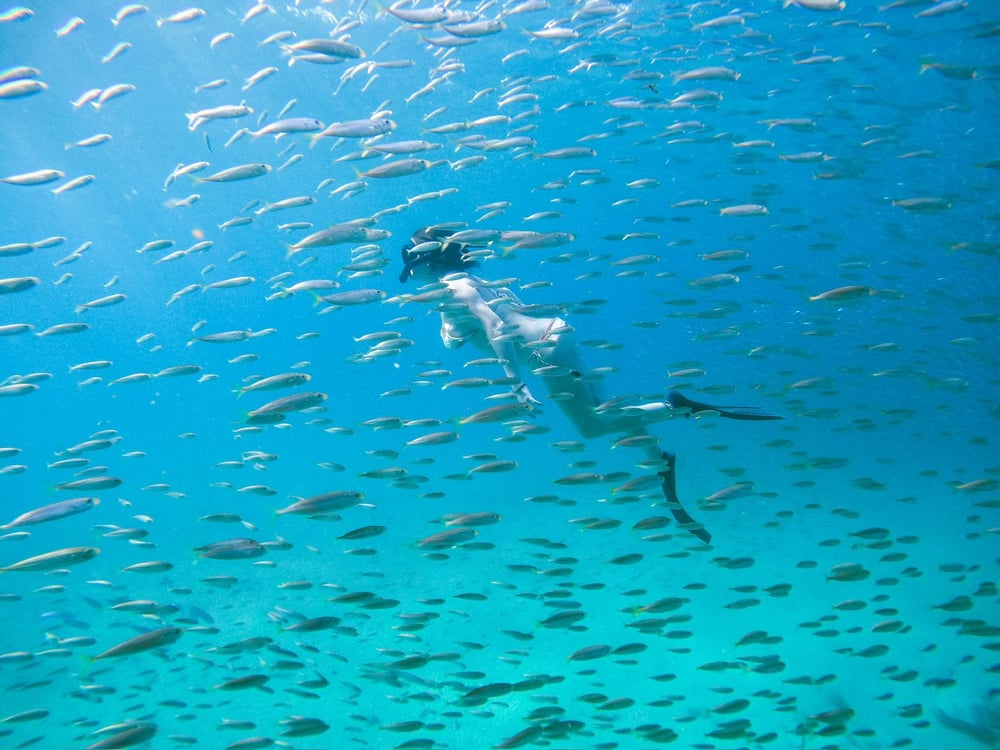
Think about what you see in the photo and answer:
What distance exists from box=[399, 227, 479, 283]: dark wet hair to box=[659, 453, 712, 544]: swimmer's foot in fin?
326cm

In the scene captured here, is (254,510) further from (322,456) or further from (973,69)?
(973,69)

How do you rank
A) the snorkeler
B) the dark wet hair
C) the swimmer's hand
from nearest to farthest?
the swimmer's hand
the snorkeler
the dark wet hair

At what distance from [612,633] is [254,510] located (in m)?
13.6

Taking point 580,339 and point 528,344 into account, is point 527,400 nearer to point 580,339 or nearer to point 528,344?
point 528,344

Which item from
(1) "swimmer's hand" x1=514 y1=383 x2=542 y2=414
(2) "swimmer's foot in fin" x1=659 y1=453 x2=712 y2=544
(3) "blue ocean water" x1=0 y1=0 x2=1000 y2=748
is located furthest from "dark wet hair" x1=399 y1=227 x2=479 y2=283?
(2) "swimmer's foot in fin" x1=659 y1=453 x2=712 y2=544

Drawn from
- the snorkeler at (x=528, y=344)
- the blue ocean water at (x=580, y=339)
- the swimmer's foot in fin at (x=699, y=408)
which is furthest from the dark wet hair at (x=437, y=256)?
the swimmer's foot in fin at (x=699, y=408)

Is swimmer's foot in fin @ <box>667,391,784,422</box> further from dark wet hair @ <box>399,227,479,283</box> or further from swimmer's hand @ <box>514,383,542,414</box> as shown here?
dark wet hair @ <box>399,227,479,283</box>

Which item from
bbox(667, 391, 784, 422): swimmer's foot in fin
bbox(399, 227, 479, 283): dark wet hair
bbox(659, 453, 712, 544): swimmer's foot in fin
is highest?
bbox(399, 227, 479, 283): dark wet hair

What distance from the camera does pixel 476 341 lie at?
7.22m

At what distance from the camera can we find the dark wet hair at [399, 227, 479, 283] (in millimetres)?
6629

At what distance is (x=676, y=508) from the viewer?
7098 mm

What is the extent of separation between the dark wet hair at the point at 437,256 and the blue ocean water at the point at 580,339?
4.20 ft

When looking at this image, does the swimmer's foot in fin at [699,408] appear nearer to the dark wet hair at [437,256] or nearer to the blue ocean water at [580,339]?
the blue ocean water at [580,339]

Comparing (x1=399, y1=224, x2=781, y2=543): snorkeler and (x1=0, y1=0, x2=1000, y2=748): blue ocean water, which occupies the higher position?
(x1=0, y1=0, x2=1000, y2=748): blue ocean water
